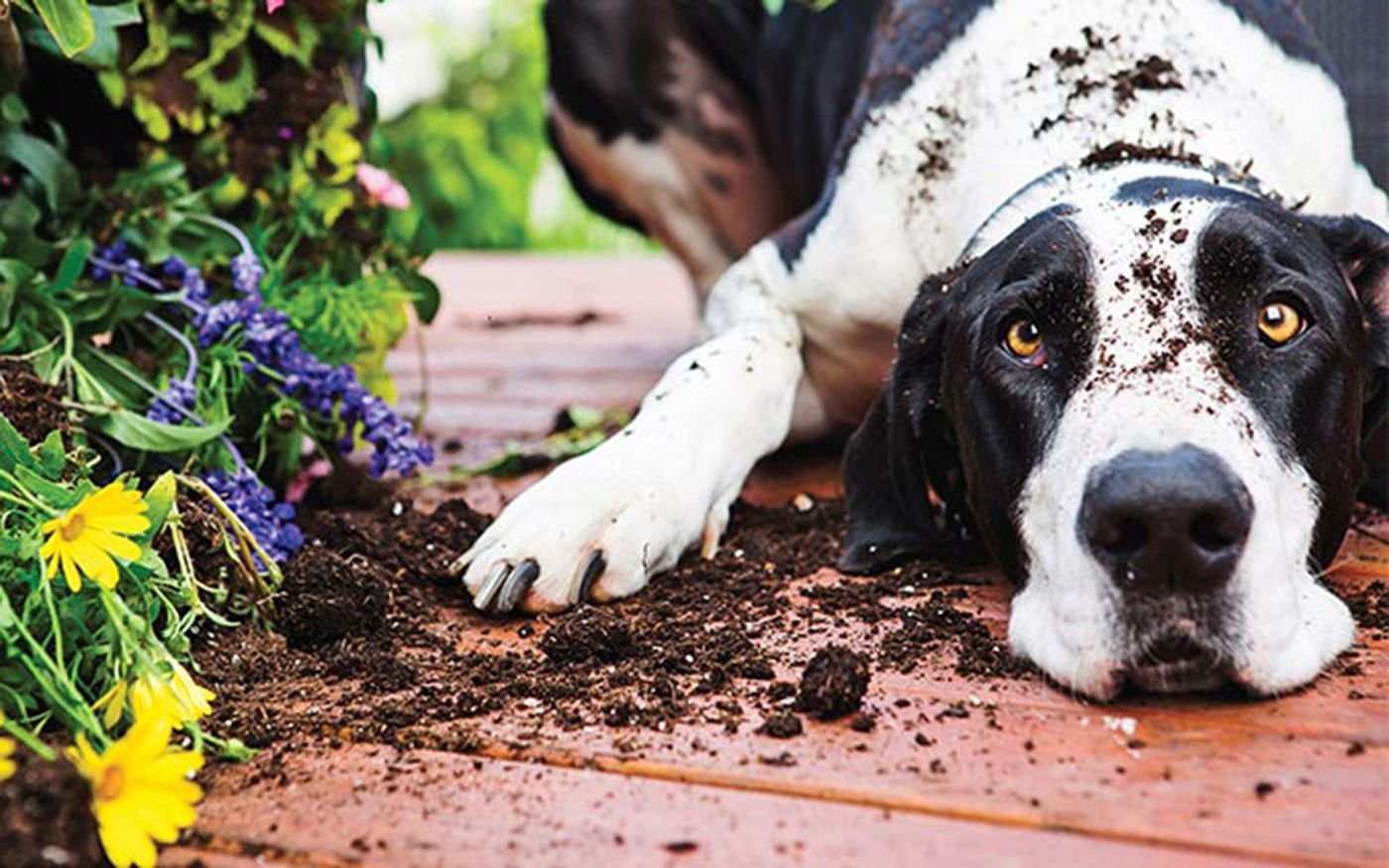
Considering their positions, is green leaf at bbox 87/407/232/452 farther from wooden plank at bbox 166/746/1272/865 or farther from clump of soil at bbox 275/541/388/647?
wooden plank at bbox 166/746/1272/865

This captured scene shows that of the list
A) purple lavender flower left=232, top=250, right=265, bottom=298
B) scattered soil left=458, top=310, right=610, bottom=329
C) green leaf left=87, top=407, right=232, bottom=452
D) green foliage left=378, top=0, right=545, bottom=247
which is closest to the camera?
green leaf left=87, top=407, right=232, bottom=452

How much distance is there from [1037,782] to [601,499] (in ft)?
3.12

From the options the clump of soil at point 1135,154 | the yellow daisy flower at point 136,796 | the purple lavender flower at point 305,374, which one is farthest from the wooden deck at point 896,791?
the purple lavender flower at point 305,374

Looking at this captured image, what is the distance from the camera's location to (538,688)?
73.8 inches

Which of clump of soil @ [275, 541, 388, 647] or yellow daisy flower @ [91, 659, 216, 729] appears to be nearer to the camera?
yellow daisy flower @ [91, 659, 216, 729]

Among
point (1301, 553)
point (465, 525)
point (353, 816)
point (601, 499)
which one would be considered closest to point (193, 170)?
point (465, 525)

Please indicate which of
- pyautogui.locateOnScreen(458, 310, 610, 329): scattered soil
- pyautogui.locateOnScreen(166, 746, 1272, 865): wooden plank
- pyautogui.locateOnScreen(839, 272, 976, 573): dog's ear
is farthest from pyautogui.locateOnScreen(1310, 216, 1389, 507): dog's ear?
pyautogui.locateOnScreen(458, 310, 610, 329): scattered soil

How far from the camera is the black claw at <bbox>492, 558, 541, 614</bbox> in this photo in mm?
2195

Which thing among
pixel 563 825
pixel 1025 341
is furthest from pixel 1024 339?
pixel 563 825

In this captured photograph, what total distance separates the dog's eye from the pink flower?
136cm

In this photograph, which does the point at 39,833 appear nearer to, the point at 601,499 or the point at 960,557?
the point at 601,499

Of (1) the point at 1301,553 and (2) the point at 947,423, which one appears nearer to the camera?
(1) the point at 1301,553

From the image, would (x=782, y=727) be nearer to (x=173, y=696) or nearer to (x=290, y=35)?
(x=173, y=696)

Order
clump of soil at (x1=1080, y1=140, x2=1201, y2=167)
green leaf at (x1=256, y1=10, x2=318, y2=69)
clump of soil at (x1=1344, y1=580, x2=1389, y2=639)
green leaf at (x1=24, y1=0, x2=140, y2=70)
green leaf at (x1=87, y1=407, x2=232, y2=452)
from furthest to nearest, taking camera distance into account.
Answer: green leaf at (x1=256, y1=10, x2=318, y2=69) < green leaf at (x1=24, y1=0, x2=140, y2=70) < clump of soil at (x1=1080, y1=140, x2=1201, y2=167) < green leaf at (x1=87, y1=407, x2=232, y2=452) < clump of soil at (x1=1344, y1=580, x2=1389, y2=639)
